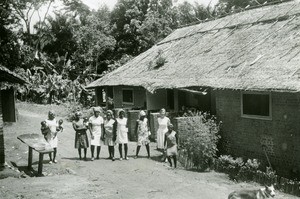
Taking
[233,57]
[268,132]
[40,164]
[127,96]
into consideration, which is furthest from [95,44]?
[40,164]

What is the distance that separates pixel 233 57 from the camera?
13.3 meters

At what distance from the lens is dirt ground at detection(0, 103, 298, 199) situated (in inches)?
296

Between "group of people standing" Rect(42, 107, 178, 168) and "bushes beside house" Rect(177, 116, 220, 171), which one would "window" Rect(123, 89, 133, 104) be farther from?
"group of people standing" Rect(42, 107, 178, 168)

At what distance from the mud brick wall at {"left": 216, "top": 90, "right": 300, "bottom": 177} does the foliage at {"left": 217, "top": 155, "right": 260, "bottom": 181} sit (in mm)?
597

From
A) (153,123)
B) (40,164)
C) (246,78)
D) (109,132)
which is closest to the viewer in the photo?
(40,164)

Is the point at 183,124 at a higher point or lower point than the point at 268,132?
higher

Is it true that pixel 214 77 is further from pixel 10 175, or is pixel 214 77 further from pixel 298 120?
pixel 10 175

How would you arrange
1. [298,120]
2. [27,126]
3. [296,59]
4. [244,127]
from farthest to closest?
[27,126] → [244,127] → [296,59] → [298,120]

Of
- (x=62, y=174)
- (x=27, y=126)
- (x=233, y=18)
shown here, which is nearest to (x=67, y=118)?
(x=27, y=126)

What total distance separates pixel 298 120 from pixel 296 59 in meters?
1.89

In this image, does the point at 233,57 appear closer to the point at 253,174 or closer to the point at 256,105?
the point at 256,105

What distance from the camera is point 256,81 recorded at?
1060 centimetres

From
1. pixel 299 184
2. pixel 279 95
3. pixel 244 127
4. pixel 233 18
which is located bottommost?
pixel 299 184

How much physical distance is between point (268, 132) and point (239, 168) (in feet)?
4.61
